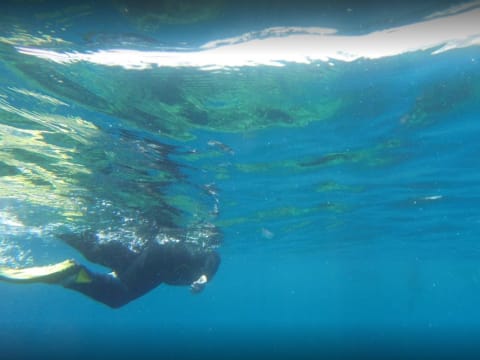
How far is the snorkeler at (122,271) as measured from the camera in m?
10.0

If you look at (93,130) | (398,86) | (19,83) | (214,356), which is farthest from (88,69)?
(214,356)

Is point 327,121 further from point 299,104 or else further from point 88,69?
point 88,69

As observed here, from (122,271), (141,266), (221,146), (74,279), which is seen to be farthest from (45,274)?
(221,146)

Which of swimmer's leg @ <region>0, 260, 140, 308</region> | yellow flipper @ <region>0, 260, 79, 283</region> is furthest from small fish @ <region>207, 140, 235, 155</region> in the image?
yellow flipper @ <region>0, 260, 79, 283</region>

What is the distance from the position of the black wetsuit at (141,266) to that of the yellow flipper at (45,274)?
4.35 ft

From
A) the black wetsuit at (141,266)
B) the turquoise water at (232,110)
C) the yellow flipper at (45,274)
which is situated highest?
the turquoise water at (232,110)

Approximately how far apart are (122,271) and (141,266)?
1816mm

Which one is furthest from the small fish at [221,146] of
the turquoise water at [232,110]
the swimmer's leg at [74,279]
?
the swimmer's leg at [74,279]

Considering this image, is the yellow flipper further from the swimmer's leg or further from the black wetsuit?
the black wetsuit

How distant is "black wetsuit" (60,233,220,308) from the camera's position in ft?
38.5

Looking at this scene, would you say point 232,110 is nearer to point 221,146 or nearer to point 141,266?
point 221,146

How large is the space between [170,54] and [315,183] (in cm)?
1158

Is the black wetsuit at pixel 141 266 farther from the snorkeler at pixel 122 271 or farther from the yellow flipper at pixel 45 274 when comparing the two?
the yellow flipper at pixel 45 274

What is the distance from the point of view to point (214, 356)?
92.2 ft
